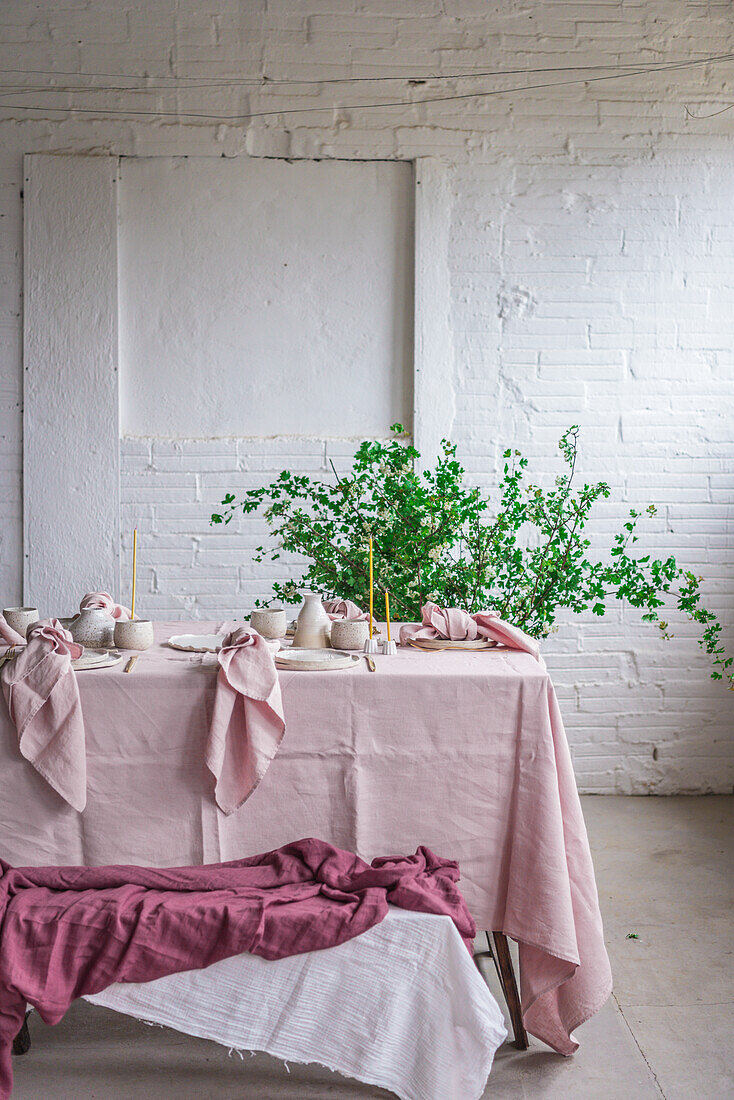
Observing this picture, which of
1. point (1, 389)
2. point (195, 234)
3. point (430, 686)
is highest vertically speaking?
point (195, 234)

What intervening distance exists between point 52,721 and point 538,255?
2.86 m

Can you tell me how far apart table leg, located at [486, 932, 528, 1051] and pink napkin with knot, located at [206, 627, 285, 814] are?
2.30 ft

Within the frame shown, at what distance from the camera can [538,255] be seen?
12.9ft

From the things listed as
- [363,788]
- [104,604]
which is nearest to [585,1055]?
[363,788]

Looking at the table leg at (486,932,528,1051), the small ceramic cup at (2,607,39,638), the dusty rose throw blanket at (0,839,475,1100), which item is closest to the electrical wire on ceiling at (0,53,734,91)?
the small ceramic cup at (2,607,39,638)

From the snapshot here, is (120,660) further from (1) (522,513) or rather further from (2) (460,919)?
(1) (522,513)

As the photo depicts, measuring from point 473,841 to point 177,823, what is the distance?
2.22 ft

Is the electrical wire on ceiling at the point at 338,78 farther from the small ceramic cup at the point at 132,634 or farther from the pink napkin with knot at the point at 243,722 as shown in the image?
the pink napkin with knot at the point at 243,722

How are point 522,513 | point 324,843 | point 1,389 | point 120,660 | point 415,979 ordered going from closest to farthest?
1. point 415,979
2. point 324,843
3. point 120,660
4. point 522,513
5. point 1,389

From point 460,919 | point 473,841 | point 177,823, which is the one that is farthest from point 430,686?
point 177,823

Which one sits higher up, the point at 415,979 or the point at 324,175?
the point at 324,175

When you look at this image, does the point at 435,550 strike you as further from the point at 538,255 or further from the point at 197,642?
the point at 538,255

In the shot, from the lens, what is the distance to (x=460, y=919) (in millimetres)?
1856

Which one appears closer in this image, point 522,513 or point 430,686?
point 430,686
